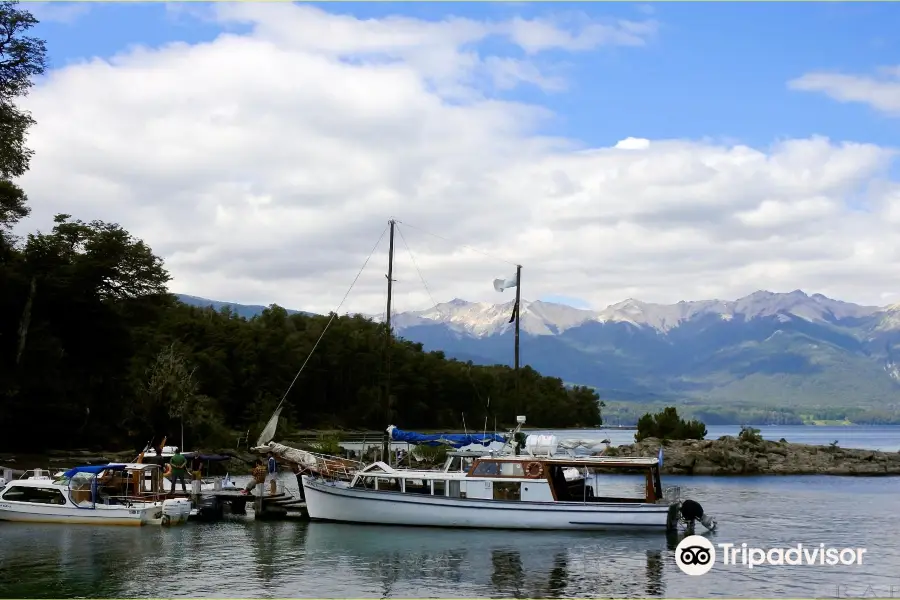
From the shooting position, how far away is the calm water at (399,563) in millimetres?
28281

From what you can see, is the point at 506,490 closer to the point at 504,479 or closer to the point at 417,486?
the point at 504,479

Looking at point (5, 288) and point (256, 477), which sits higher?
point (5, 288)

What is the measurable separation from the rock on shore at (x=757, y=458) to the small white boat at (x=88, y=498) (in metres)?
51.3

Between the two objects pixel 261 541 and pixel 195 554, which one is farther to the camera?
pixel 261 541

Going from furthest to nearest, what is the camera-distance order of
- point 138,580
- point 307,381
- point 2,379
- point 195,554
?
point 307,381 → point 2,379 → point 195,554 → point 138,580

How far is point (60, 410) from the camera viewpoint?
69.6 metres

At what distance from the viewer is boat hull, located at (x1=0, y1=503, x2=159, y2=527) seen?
39.4 metres

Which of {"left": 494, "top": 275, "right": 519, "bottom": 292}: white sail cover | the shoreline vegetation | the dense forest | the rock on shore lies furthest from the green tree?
{"left": 494, "top": 275, "right": 519, "bottom": 292}: white sail cover

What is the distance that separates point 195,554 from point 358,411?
395 feet

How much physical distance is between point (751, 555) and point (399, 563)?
13460 mm

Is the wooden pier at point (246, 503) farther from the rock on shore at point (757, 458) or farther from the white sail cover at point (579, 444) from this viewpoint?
the rock on shore at point (757, 458)

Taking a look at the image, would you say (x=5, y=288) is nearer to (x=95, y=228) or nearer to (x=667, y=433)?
(x=95, y=228)

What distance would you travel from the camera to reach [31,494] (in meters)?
40.8

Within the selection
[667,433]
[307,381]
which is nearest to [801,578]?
[667,433]
